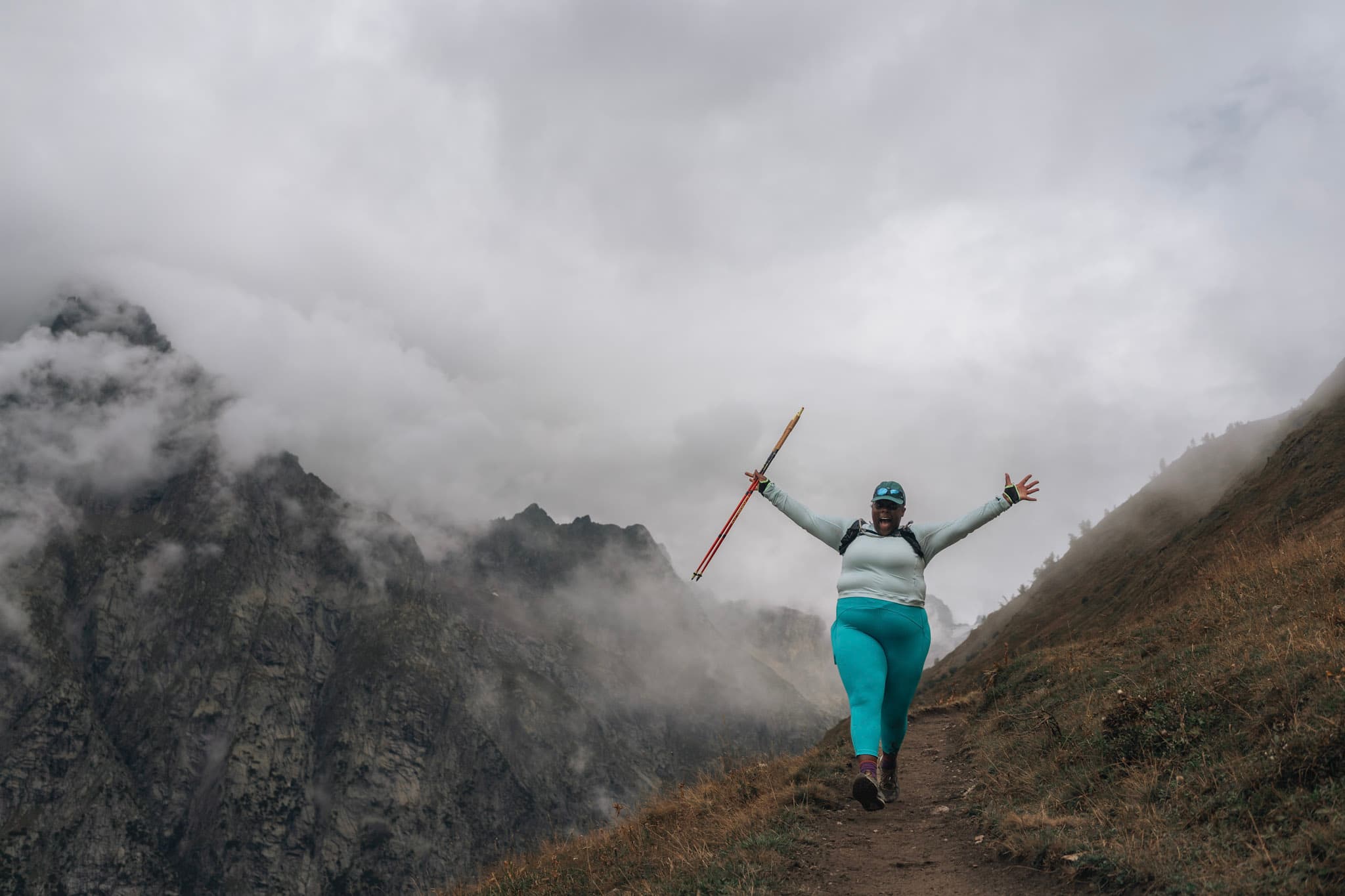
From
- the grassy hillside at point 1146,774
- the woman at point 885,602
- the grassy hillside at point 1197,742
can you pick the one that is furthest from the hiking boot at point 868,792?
the grassy hillside at point 1197,742

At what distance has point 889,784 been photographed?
9.16 metres

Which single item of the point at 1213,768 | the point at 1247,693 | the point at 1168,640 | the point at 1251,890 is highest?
the point at 1168,640

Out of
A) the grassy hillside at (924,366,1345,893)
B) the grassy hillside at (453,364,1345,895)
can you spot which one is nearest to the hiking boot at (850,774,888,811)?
the grassy hillside at (453,364,1345,895)

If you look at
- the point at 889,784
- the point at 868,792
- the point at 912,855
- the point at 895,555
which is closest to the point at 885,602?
the point at 895,555

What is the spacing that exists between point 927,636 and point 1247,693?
2815 millimetres

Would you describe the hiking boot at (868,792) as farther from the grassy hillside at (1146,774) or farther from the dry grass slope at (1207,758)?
the dry grass slope at (1207,758)

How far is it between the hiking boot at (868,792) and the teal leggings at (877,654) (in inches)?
18.0

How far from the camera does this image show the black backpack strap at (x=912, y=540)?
8.22m

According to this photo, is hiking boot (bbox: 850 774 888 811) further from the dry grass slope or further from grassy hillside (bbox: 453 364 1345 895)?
the dry grass slope

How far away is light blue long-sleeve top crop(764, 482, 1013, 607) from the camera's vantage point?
Answer: 797cm

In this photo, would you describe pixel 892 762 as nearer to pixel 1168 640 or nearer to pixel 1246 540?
pixel 1168 640

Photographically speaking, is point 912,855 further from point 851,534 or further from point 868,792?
point 851,534

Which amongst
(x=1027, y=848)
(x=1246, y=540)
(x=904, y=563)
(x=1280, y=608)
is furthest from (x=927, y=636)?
(x=1246, y=540)

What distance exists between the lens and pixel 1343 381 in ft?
135
